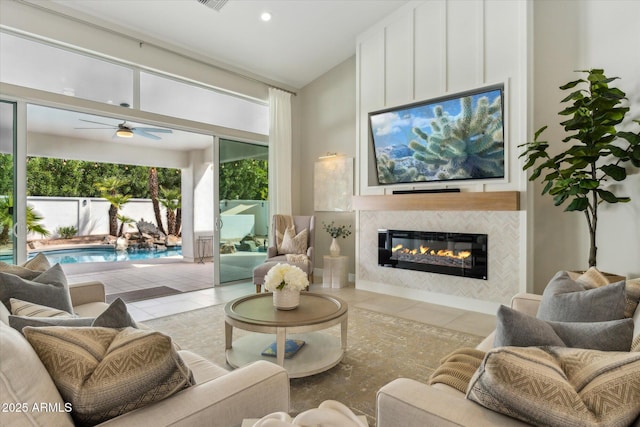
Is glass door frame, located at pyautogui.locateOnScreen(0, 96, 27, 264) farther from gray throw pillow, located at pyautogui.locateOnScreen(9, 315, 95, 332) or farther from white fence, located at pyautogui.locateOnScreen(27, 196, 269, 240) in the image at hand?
white fence, located at pyautogui.locateOnScreen(27, 196, 269, 240)

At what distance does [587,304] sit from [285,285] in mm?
1860

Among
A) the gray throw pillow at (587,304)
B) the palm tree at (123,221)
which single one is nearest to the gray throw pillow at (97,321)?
the gray throw pillow at (587,304)

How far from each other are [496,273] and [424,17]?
338 cm

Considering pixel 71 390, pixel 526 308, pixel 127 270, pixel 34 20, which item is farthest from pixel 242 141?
pixel 71 390

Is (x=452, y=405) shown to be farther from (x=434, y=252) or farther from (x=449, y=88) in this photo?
(x=449, y=88)

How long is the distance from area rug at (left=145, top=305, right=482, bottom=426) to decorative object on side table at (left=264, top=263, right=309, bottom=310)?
22.1 inches

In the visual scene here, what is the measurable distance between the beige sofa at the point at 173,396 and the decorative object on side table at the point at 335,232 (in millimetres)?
3867

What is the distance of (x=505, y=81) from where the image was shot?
3893mm

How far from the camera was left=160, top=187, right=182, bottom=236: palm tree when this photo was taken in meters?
10.9

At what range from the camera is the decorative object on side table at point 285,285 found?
105 inches

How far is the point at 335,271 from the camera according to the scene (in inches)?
209

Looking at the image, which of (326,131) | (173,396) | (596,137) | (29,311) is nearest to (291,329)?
(173,396)

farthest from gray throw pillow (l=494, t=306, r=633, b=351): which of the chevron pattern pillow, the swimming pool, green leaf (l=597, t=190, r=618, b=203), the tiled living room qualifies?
the swimming pool

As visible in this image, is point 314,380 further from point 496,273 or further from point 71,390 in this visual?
point 496,273
